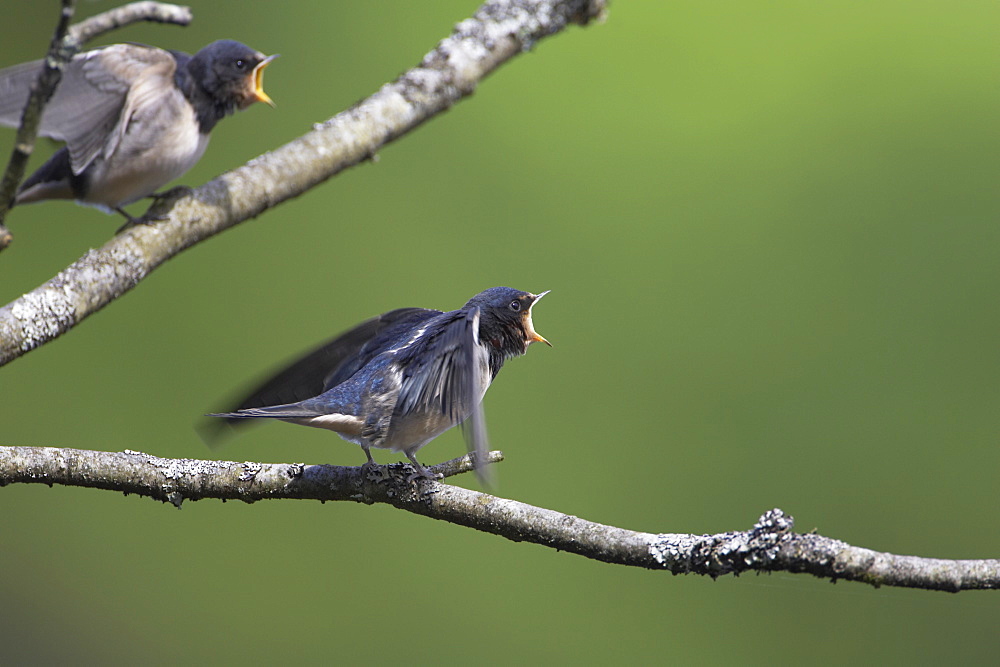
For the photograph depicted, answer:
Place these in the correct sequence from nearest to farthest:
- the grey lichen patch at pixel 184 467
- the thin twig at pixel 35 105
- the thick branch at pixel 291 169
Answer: the thin twig at pixel 35 105
the grey lichen patch at pixel 184 467
the thick branch at pixel 291 169

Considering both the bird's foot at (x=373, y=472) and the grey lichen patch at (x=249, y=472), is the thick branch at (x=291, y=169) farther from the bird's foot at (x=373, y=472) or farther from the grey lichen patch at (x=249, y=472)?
the bird's foot at (x=373, y=472)

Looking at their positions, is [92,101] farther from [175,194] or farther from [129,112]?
[175,194]

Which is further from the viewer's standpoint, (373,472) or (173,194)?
(173,194)

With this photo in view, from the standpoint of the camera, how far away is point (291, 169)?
5.10 ft

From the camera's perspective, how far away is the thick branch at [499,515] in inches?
36.6

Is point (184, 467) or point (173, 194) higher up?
point (173, 194)

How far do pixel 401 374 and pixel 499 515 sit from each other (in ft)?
1.76

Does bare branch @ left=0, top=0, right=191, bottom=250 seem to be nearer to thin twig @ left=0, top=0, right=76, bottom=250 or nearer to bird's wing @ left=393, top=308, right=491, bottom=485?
thin twig @ left=0, top=0, right=76, bottom=250

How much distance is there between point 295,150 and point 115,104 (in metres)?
0.44

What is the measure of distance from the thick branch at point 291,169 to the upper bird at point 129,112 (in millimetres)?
248

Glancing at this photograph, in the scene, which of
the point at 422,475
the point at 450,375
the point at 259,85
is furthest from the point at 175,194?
the point at 422,475

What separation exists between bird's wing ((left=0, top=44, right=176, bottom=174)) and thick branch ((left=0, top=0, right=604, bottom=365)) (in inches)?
8.4

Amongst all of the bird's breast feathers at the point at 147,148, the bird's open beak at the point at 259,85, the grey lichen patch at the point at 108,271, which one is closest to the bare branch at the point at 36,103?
the grey lichen patch at the point at 108,271

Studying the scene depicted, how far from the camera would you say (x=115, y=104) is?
1.73m
